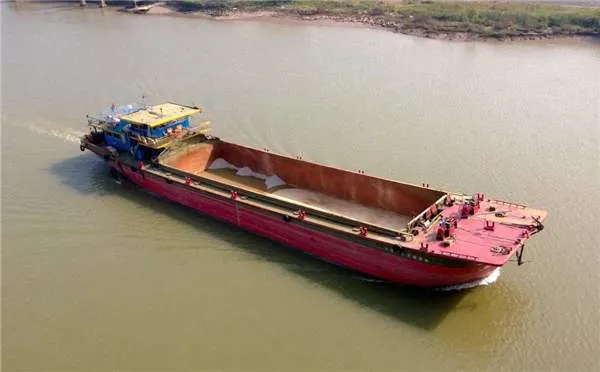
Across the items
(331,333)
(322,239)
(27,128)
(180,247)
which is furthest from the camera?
(27,128)

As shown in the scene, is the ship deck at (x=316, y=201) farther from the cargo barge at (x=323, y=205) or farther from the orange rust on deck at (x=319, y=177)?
the orange rust on deck at (x=319, y=177)

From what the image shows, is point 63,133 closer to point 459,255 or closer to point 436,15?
point 459,255

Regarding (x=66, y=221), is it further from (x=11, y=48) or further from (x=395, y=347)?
(x=11, y=48)

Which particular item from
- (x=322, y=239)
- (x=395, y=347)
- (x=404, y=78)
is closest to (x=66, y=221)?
(x=322, y=239)

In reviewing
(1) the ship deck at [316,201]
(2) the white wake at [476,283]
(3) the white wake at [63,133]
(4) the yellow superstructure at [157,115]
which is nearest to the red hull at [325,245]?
(2) the white wake at [476,283]

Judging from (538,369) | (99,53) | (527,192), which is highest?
(99,53)

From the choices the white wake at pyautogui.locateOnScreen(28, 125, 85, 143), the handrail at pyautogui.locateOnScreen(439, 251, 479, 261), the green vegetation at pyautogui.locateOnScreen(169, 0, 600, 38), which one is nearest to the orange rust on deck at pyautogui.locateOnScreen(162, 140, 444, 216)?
the handrail at pyautogui.locateOnScreen(439, 251, 479, 261)

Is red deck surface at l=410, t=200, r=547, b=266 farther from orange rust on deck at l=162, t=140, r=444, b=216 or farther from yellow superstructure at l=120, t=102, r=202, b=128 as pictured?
yellow superstructure at l=120, t=102, r=202, b=128
